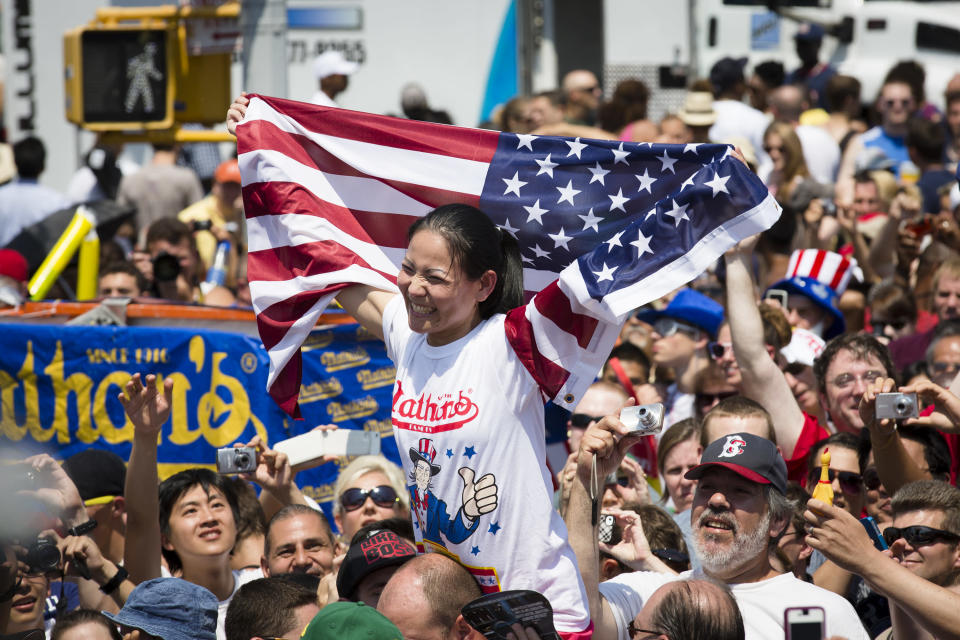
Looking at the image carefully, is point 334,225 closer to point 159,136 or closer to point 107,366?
point 107,366

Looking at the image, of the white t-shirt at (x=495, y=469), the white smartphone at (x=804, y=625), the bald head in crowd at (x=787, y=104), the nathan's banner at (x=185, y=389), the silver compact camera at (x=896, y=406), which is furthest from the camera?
the bald head in crowd at (x=787, y=104)

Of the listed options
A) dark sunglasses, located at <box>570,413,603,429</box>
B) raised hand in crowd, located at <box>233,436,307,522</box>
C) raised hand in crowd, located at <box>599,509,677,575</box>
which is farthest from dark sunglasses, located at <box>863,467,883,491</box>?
raised hand in crowd, located at <box>233,436,307,522</box>

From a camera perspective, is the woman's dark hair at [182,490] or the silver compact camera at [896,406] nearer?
the silver compact camera at [896,406]

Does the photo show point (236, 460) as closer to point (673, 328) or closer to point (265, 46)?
point (265, 46)

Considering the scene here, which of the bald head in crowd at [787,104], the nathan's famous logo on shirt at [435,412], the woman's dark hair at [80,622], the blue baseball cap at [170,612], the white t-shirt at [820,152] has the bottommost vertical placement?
the woman's dark hair at [80,622]

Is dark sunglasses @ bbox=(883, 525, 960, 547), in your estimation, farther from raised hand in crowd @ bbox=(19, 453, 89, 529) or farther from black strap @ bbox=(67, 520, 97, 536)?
raised hand in crowd @ bbox=(19, 453, 89, 529)

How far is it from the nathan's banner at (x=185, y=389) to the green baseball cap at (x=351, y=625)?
11.2ft

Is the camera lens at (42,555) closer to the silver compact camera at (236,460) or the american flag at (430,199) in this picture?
the silver compact camera at (236,460)

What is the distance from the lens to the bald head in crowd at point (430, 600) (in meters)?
4.09

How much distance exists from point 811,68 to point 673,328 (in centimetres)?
677

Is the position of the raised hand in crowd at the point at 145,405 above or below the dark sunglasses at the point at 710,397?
above

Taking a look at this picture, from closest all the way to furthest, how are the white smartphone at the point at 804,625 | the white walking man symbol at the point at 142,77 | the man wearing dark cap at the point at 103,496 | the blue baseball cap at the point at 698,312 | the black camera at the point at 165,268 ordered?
the white smartphone at the point at 804,625 < the man wearing dark cap at the point at 103,496 < the blue baseball cap at the point at 698,312 < the black camera at the point at 165,268 < the white walking man symbol at the point at 142,77

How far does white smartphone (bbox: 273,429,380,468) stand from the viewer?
19.2 feet

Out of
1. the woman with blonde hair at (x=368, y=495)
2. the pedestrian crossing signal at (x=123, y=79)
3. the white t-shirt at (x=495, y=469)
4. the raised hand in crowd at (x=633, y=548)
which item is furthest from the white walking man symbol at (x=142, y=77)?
the white t-shirt at (x=495, y=469)
